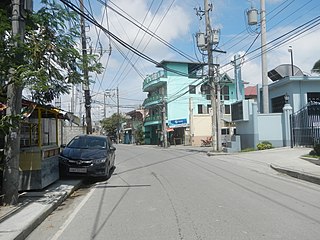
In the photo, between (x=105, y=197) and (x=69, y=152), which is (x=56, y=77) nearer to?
(x=105, y=197)

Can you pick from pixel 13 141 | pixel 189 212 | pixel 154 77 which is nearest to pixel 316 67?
pixel 189 212

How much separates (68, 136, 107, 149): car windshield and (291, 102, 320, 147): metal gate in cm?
1486

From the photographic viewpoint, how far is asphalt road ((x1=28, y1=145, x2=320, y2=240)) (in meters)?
6.05

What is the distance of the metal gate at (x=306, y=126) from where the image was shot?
79.3 ft

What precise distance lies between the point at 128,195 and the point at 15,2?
5.46 m

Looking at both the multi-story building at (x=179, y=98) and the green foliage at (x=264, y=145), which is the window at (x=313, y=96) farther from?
the multi-story building at (x=179, y=98)

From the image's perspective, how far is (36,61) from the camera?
8094mm

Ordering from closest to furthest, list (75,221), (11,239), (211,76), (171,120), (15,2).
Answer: (11,239), (75,221), (15,2), (211,76), (171,120)

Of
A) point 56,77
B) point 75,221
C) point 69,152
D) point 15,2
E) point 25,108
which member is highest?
point 15,2

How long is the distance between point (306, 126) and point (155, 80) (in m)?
34.9

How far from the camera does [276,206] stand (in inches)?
319

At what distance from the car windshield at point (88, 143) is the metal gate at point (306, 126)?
14.9 meters

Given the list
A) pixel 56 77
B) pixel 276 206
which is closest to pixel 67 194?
pixel 56 77

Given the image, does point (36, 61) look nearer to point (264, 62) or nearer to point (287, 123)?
point (287, 123)
